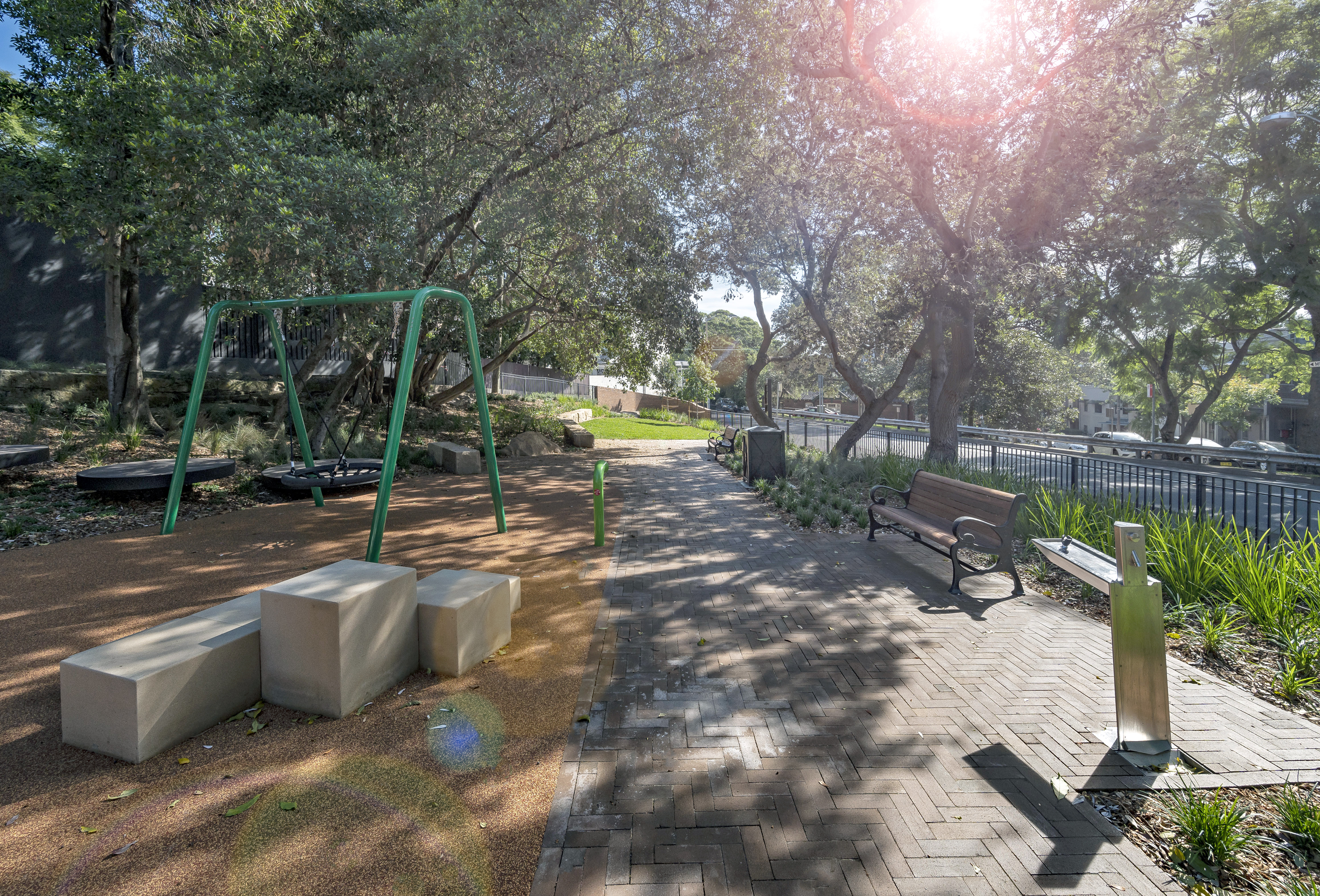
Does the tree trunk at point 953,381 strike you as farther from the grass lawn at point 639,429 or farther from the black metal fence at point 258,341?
the black metal fence at point 258,341

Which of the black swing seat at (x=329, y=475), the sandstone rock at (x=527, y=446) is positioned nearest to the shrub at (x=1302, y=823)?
the black swing seat at (x=329, y=475)

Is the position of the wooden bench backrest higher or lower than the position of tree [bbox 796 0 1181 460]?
lower

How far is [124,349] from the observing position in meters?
11.7

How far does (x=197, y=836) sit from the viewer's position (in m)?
2.65

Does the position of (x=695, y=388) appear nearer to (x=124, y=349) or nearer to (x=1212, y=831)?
(x=124, y=349)

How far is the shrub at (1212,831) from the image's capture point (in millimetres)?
2494

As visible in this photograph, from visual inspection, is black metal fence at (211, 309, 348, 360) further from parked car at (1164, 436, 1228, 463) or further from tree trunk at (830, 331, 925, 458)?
parked car at (1164, 436, 1228, 463)

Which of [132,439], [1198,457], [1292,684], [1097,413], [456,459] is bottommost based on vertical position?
[1292,684]

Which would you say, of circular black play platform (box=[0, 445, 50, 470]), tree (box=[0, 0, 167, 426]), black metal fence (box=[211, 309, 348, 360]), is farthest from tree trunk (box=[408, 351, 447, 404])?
circular black play platform (box=[0, 445, 50, 470])

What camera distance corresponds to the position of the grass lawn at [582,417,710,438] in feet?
87.5

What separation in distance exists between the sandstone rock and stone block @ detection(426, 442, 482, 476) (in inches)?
124

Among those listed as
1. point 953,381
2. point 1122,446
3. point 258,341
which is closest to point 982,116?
point 953,381

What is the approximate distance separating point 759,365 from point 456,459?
348 inches

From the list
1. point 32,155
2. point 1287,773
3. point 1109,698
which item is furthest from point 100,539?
point 1287,773
